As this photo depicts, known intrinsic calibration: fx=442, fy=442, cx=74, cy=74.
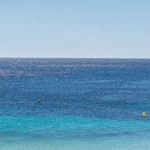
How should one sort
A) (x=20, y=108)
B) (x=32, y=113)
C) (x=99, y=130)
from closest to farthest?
(x=99, y=130)
(x=32, y=113)
(x=20, y=108)

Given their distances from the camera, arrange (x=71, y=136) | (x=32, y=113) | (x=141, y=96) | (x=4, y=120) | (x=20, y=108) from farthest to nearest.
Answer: (x=141, y=96), (x=20, y=108), (x=32, y=113), (x=4, y=120), (x=71, y=136)

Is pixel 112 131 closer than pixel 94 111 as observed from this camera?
Yes

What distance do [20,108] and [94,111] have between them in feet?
32.7

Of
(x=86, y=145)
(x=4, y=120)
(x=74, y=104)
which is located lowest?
(x=86, y=145)

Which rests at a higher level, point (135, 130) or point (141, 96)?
point (141, 96)

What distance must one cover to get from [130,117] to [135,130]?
794cm

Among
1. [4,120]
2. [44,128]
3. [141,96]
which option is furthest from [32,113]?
[141,96]

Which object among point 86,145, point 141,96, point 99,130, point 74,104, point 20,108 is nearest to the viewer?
point 86,145

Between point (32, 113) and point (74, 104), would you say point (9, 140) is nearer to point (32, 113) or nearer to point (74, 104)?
point (32, 113)

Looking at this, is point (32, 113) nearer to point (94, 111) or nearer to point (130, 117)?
point (94, 111)

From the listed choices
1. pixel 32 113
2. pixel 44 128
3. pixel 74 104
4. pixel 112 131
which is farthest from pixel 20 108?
pixel 112 131

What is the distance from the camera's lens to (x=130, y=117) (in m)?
51.5

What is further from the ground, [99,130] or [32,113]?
[32,113]

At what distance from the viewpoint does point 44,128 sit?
44094 mm
